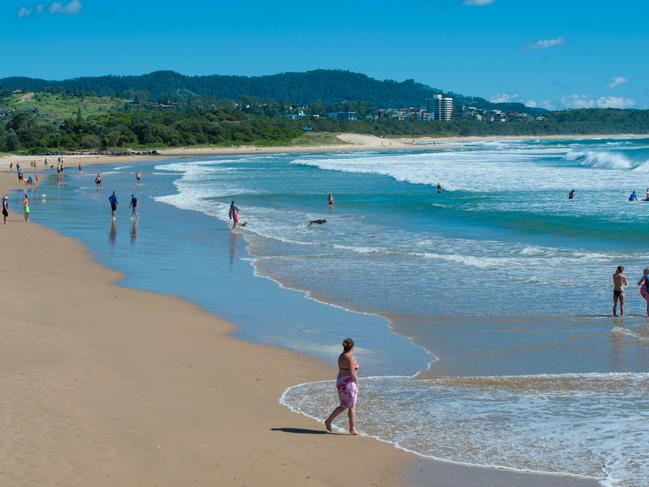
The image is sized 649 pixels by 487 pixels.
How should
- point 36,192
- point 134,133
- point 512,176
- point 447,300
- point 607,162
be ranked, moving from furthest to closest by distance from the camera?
point 134,133
point 607,162
point 512,176
point 36,192
point 447,300

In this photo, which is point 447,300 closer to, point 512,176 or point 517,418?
point 517,418

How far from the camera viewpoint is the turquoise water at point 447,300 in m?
10.2

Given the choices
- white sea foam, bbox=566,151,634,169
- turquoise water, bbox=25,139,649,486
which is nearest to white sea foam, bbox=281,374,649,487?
turquoise water, bbox=25,139,649,486

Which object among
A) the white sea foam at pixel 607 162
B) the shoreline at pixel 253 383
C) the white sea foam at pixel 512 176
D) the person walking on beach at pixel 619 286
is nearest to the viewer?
the shoreline at pixel 253 383

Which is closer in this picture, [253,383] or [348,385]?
[348,385]

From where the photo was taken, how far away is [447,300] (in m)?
17.8

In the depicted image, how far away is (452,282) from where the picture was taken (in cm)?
1991

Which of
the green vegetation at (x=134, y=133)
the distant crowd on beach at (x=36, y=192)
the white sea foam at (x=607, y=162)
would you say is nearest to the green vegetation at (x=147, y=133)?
the green vegetation at (x=134, y=133)

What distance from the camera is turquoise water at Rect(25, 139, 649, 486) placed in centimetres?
1020

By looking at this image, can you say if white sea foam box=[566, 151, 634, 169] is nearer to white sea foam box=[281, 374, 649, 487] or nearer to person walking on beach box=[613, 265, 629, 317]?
person walking on beach box=[613, 265, 629, 317]

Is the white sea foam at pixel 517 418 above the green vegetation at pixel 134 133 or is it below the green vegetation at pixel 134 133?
below

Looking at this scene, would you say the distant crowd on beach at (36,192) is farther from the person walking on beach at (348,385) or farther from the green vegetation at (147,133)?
the green vegetation at (147,133)

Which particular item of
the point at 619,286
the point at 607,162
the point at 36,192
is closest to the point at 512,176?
the point at 607,162

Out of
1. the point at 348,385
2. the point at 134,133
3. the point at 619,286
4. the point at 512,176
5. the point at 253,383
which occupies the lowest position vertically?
the point at 253,383
